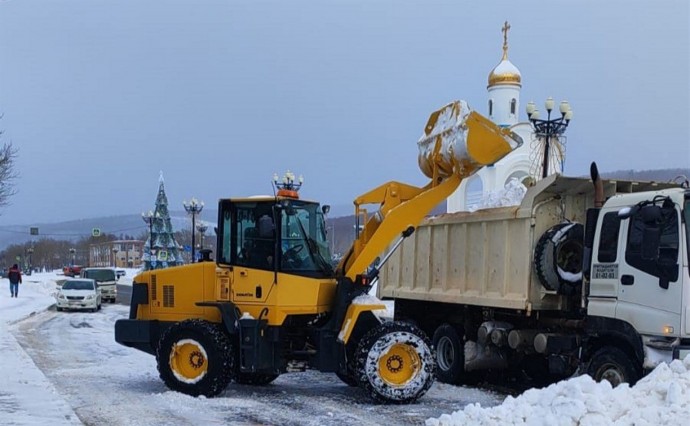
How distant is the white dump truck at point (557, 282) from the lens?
7117 mm

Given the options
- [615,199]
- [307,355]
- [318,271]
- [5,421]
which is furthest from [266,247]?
[615,199]

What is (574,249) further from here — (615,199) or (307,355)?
(307,355)

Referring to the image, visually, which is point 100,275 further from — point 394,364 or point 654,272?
point 654,272

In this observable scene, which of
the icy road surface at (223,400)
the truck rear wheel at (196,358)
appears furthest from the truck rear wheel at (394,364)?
the truck rear wheel at (196,358)

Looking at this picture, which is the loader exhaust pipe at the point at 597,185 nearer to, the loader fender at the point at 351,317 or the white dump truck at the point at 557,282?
the white dump truck at the point at 557,282

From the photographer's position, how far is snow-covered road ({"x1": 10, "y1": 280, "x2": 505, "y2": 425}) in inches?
321

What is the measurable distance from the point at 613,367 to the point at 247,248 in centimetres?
474

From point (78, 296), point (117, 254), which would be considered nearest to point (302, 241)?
point (78, 296)

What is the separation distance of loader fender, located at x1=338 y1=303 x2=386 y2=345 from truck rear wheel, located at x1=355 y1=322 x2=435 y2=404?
0.76 feet

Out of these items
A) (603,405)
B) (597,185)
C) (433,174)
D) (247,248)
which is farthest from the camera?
(433,174)

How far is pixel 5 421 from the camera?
7477mm

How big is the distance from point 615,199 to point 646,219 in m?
0.84

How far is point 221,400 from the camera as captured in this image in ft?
30.1

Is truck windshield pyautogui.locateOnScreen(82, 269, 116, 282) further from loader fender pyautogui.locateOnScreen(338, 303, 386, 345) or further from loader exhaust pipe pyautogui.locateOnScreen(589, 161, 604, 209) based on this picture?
loader exhaust pipe pyautogui.locateOnScreen(589, 161, 604, 209)
